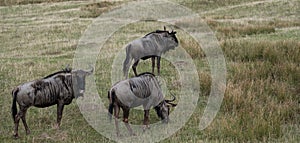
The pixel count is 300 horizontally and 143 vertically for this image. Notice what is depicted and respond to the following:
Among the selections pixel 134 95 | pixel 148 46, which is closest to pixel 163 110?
pixel 134 95

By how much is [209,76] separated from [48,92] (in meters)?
5.21

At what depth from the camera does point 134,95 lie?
8086 millimetres

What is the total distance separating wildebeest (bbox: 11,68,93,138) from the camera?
26.5 feet

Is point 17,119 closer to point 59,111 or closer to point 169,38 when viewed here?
point 59,111

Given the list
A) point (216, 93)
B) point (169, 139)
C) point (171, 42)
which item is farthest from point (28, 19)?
point (169, 139)

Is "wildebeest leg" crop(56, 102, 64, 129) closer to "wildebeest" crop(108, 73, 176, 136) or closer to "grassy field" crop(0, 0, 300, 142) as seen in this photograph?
"grassy field" crop(0, 0, 300, 142)

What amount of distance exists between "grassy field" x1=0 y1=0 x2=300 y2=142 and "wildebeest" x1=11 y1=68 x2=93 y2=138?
1.88ft

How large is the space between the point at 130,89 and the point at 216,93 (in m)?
3.47

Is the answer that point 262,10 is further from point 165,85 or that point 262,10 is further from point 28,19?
point 165,85

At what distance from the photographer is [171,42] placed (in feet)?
41.7

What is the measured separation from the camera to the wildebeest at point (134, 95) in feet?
26.1

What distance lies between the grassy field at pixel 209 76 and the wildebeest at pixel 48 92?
0.57 m

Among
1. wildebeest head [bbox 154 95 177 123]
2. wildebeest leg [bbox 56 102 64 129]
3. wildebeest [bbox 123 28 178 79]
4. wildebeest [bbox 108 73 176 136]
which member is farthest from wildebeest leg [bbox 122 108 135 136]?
wildebeest [bbox 123 28 178 79]

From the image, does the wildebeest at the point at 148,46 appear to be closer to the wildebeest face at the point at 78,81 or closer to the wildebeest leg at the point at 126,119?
the wildebeest face at the point at 78,81
